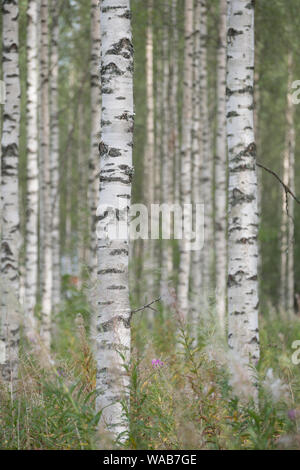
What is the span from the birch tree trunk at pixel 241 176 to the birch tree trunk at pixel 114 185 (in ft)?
4.21

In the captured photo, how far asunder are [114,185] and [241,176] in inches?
58.5

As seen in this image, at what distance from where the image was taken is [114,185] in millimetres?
4328

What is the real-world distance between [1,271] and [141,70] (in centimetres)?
1297

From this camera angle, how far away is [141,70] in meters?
18.6

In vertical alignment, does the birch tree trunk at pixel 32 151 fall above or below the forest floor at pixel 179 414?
above

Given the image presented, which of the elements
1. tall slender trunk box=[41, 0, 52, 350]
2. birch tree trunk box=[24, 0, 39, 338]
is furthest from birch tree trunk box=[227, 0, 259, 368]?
tall slender trunk box=[41, 0, 52, 350]

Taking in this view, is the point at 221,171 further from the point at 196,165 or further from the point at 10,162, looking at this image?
the point at 10,162

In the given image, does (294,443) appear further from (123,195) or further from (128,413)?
(123,195)

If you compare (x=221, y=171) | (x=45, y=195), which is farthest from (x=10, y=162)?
(x=221, y=171)

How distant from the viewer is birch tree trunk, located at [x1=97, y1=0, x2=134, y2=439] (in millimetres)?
4203

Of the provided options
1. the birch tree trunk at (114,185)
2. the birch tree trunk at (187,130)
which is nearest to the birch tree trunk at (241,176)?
the birch tree trunk at (114,185)

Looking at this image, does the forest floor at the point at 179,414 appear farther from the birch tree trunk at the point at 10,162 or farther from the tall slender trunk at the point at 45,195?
the tall slender trunk at the point at 45,195

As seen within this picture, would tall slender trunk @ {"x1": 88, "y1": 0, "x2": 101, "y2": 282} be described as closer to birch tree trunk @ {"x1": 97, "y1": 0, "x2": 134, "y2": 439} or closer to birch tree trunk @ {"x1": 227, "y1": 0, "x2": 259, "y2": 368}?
birch tree trunk @ {"x1": 227, "y1": 0, "x2": 259, "y2": 368}

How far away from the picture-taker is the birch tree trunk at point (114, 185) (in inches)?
165
